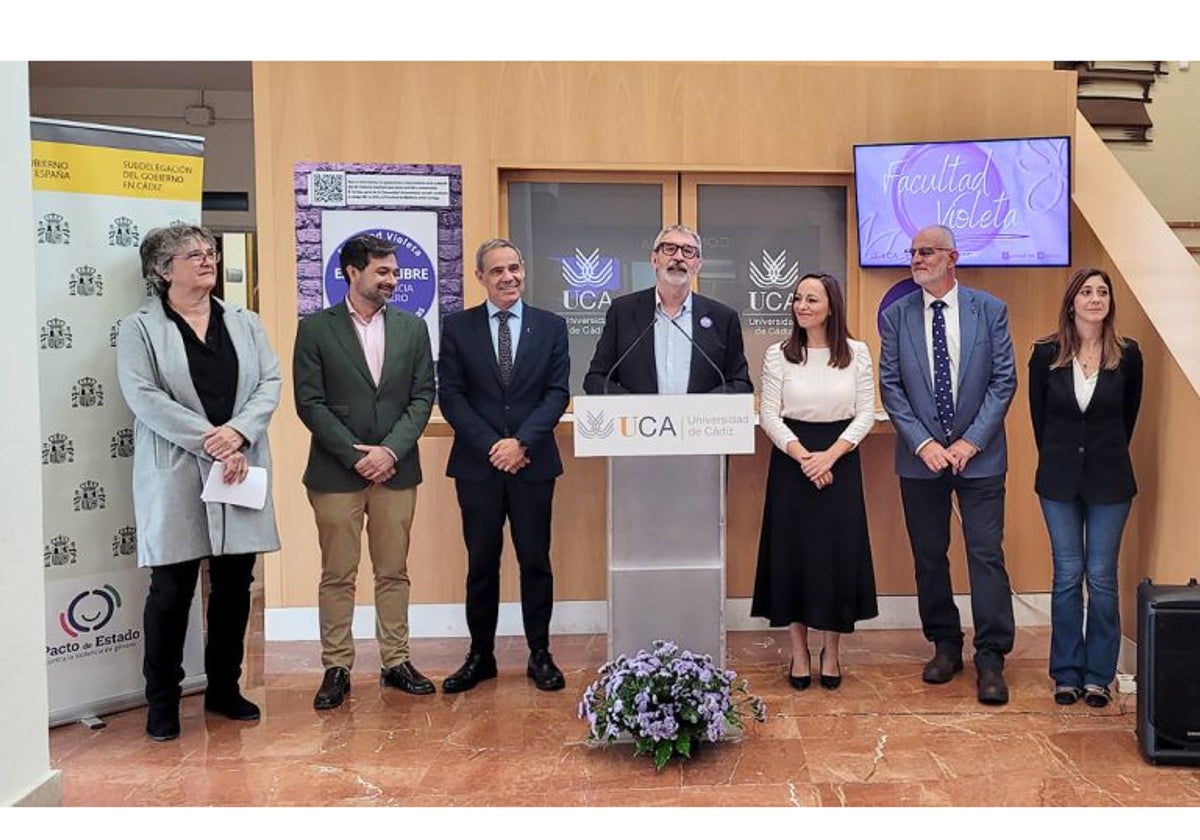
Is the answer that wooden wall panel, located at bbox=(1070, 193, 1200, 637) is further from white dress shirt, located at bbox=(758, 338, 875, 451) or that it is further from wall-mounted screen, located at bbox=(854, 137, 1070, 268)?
white dress shirt, located at bbox=(758, 338, 875, 451)

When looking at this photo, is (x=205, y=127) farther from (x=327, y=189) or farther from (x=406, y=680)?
(x=406, y=680)

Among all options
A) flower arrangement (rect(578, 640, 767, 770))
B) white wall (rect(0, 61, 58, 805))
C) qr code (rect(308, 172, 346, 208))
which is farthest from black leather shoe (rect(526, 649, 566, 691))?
qr code (rect(308, 172, 346, 208))

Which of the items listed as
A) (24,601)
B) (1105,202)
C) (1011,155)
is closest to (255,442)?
(24,601)

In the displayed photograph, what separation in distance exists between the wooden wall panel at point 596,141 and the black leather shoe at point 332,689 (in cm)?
93

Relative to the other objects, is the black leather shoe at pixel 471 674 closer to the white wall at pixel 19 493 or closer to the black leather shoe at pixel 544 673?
the black leather shoe at pixel 544 673

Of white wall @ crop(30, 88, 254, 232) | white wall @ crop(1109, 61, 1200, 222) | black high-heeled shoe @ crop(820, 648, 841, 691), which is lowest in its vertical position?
black high-heeled shoe @ crop(820, 648, 841, 691)

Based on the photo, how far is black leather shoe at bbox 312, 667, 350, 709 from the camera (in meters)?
3.72

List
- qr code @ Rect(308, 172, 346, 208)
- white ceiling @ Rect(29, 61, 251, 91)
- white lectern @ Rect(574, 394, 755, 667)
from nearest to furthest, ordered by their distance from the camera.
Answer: white lectern @ Rect(574, 394, 755, 667), qr code @ Rect(308, 172, 346, 208), white ceiling @ Rect(29, 61, 251, 91)

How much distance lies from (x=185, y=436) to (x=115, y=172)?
1076 mm

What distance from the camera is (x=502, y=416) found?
3818mm

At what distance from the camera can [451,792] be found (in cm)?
292

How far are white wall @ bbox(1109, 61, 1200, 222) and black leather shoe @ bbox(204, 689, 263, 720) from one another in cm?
566

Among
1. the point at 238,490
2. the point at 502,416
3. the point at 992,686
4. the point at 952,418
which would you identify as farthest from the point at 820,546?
the point at 238,490

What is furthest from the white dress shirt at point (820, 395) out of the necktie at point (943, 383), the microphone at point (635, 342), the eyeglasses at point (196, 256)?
the eyeglasses at point (196, 256)
